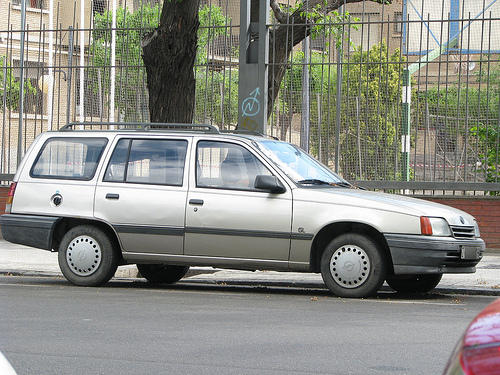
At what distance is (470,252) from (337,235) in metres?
1.32

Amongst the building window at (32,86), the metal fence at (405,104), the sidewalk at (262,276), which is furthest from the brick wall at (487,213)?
the building window at (32,86)

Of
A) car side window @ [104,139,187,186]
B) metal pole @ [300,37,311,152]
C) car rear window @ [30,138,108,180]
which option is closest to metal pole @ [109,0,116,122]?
metal pole @ [300,37,311,152]

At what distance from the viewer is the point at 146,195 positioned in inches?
344

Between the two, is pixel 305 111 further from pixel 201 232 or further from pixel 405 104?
pixel 201 232

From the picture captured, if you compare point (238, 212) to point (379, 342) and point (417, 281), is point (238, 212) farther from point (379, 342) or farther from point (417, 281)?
point (379, 342)

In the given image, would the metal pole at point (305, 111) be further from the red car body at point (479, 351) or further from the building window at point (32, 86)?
the red car body at point (479, 351)

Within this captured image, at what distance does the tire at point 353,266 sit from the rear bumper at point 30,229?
307 cm

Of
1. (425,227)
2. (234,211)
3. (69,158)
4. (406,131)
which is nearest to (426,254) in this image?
(425,227)

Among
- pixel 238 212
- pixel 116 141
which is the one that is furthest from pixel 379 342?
pixel 116 141

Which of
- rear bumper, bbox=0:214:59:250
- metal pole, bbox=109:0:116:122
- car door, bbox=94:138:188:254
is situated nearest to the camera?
car door, bbox=94:138:188:254

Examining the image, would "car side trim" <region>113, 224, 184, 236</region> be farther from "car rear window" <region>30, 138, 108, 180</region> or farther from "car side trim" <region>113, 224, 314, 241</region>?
"car rear window" <region>30, 138, 108, 180</region>

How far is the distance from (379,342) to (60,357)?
2.20 meters

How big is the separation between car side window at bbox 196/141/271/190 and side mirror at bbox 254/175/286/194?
0.64 ft

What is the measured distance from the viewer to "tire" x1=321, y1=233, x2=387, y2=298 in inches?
314
